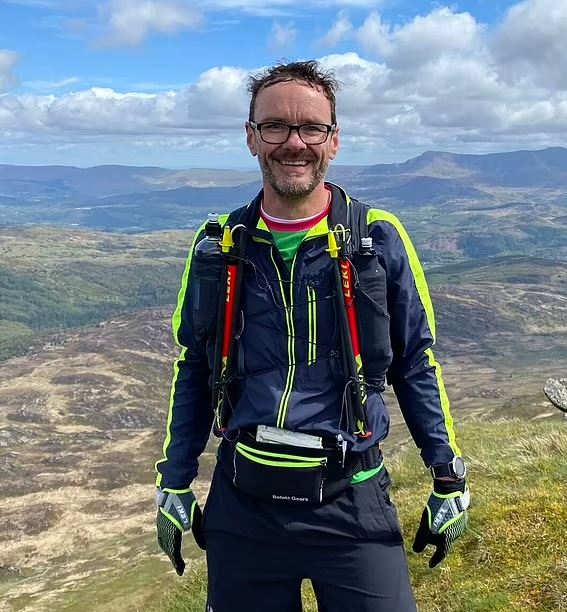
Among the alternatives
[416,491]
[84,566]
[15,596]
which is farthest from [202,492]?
[416,491]

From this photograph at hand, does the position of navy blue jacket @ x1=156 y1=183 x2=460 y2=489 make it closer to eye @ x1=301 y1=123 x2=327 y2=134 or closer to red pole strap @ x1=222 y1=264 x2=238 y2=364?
red pole strap @ x1=222 y1=264 x2=238 y2=364

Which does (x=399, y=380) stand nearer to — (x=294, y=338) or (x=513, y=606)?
(x=294, y=338)

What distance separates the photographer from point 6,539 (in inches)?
4719

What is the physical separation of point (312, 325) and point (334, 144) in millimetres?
1692

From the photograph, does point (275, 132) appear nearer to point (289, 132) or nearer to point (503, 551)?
point (289, 132)

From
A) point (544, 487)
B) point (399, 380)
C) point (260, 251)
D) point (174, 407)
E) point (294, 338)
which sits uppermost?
point (260, 251)

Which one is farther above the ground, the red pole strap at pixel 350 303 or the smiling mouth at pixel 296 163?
the smiling mouth at pixel 296 163

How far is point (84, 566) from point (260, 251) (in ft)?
319

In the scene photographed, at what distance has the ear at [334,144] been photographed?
5523 mm

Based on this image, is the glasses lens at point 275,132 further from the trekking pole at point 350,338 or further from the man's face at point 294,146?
the trekking pole at point 350,338

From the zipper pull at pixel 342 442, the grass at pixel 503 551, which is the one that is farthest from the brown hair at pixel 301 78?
the grass at pixel 503 551

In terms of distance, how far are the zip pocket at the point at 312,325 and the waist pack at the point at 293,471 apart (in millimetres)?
754

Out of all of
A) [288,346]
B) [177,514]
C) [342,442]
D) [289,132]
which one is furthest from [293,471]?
[289,132]

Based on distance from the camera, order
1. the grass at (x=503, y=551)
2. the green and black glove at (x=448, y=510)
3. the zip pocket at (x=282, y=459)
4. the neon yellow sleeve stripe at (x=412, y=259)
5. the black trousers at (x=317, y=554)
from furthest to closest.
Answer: the grass at (x=503, y=551), the green and black glove at (x=448, y=510), the neon yellow sleeve stripe at (x=412, y=259), the black trousers at (x=317, y=554), the zip pocket at (x=282, y=459)
